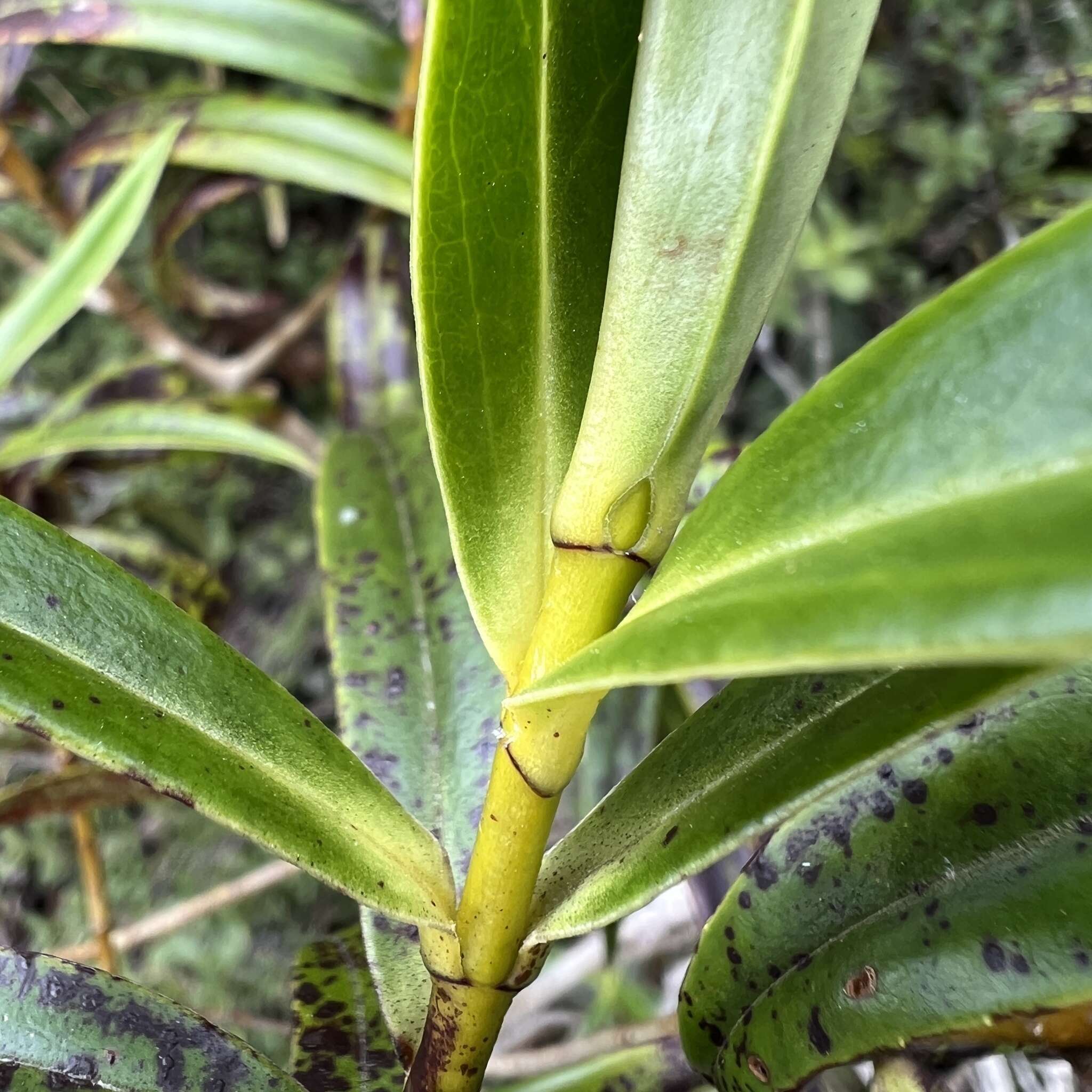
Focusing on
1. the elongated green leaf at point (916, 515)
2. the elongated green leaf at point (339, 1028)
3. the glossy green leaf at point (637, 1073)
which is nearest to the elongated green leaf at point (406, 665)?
the elongated green leaf at point (339, 1028)

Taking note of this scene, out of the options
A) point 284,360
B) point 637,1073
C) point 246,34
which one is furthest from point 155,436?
point 637,1073

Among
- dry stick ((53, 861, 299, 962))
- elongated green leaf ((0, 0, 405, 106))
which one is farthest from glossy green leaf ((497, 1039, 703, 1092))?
elongated green leaf ((0, 0, 405, 106))

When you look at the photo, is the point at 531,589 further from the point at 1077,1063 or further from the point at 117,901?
the point at 117,901

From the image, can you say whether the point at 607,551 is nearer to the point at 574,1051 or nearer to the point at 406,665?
the point at 406,665

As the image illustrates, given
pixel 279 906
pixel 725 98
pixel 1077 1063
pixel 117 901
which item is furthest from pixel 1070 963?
pixel 117 901

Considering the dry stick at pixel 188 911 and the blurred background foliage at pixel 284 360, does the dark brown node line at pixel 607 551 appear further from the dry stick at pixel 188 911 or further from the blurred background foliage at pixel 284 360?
the dry stick at pixel 188 911

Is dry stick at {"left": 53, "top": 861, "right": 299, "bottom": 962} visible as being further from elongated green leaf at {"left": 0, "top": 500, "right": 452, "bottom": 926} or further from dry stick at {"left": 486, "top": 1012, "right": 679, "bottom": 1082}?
elongated green leaf at {"left": 0, "top": 500, "right": 452, "bottom": 926}
